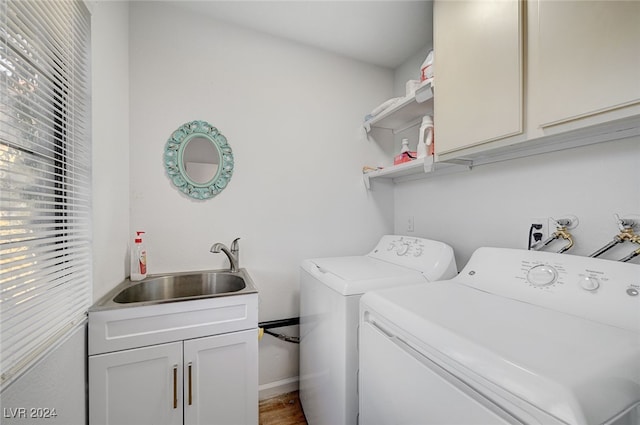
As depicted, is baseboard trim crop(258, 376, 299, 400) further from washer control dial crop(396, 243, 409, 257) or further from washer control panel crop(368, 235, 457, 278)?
washer control dial crop(396, 243, 409, 257)

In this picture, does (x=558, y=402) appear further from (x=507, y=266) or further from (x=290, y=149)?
(x=290, y=149)

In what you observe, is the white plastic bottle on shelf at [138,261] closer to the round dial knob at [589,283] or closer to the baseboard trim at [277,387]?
the baseboard trim at [277,387]

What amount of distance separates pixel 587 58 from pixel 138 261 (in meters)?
2.24

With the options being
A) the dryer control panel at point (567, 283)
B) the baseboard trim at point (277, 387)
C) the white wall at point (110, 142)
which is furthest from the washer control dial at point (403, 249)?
the white wall at point (110, 142)

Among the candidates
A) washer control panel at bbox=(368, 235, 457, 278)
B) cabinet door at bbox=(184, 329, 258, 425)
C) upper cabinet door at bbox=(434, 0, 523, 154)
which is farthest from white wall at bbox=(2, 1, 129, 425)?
upper cabinet door at bbox=(434, 0, 523, 154)

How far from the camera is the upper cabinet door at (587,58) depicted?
0.78 m

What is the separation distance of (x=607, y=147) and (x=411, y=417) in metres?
1.30

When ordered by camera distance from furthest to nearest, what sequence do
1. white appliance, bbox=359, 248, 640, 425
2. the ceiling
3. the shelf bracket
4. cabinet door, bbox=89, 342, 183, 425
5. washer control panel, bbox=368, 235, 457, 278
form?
the shelf bracket < the ceiling < washer control panel, bbox=368, 235, 457, 278 < cabinet door, bbox=89, 342, 183, 425 < white appliance, bbox=359, 248, 640, 425

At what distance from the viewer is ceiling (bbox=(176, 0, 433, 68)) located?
5.43 feet

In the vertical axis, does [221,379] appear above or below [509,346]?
below

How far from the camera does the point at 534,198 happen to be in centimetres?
128

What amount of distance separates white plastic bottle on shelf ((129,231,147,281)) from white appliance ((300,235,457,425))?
99cm

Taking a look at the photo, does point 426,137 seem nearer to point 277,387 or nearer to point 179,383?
point 179,383

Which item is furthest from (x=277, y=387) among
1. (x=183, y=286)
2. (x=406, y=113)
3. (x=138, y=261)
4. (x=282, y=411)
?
(x=406, y=113)
